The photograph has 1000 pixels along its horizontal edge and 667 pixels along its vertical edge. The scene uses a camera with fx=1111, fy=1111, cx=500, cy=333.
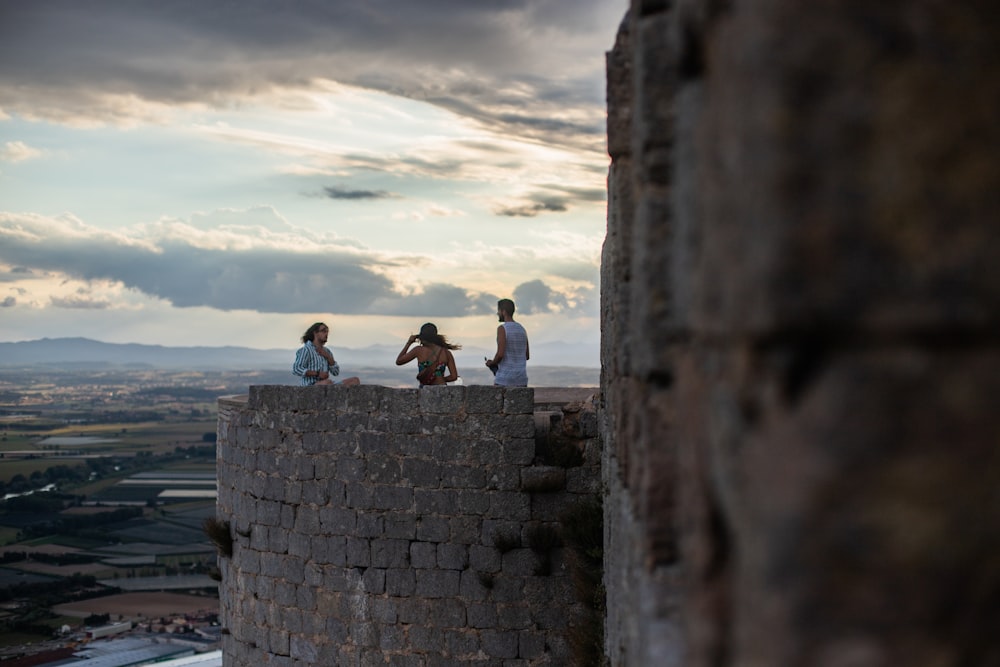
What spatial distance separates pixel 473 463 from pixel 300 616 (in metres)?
1.85

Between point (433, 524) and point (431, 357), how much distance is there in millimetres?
1897

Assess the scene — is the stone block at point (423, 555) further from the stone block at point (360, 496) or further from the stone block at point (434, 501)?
the stone block at point (360, 496)

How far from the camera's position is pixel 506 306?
949 centimetres

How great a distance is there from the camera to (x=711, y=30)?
177cm

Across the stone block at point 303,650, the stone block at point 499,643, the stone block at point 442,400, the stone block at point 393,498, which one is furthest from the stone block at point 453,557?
the stone block at point 303,650

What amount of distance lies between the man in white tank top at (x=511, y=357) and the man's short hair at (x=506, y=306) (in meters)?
0.13

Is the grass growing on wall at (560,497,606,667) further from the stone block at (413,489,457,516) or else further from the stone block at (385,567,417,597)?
the stone block at (385,567,417,597)

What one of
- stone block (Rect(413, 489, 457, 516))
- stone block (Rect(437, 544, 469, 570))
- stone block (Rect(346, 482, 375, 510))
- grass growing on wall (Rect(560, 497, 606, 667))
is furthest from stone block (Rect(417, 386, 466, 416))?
grass growing on wall (Rect(560, 497, 606, 667))

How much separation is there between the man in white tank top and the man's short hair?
0.13 metres

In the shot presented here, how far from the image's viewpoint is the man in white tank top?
902cm

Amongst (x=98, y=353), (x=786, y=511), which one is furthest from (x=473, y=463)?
(x=98, y=353)

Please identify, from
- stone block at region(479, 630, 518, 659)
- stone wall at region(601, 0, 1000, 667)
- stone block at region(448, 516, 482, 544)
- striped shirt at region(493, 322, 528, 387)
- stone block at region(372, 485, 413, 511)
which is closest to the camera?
stone wall at region(601, 0, 1000, 667)

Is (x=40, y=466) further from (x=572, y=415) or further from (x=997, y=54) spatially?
(x=997, y=54)

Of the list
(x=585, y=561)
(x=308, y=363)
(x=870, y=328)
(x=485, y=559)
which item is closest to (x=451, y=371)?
(x=308, y=363)
